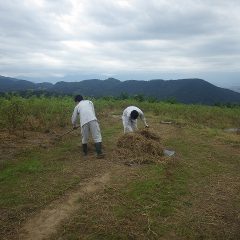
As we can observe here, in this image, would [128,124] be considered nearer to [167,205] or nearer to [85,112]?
[85,112]

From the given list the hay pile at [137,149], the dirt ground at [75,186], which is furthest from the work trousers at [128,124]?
the dirt ground at [75,186]

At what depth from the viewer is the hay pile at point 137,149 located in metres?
9.27

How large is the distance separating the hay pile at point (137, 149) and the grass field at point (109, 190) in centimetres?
24

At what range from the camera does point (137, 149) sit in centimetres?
977

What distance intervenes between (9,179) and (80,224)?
273 cm

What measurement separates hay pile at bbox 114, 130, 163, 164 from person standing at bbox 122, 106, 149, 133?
1.49ft

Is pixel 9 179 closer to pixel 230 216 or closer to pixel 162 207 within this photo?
pixel 162 207

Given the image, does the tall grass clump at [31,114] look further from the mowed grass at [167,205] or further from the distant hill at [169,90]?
the distant hill at [169,90]

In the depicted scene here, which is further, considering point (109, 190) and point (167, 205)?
point (109, 190)

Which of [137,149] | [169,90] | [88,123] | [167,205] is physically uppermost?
[88,123]

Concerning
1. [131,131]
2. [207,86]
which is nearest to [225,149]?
[131,131]

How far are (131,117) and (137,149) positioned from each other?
1.29 m

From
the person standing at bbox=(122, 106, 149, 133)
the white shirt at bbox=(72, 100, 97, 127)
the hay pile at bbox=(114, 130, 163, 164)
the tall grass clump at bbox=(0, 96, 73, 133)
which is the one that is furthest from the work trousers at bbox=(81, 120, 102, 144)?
the tall grass clump at bbox=(0, 96, 73, 133)

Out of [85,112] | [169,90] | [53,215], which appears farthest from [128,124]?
[169,90]
